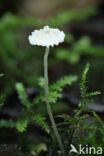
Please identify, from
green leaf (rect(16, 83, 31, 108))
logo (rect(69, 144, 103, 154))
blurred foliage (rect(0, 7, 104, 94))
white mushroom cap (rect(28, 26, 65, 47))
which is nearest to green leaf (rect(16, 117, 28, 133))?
green leaf (rect(16, 83, 31, 108))

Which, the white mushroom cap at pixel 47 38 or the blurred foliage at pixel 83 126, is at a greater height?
the white mushroom cap at pixel 47 38

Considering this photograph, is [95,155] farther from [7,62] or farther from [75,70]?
[75,70]

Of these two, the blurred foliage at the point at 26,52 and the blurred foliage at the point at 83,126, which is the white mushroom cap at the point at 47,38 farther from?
the blurred foliage at the point at 26,52

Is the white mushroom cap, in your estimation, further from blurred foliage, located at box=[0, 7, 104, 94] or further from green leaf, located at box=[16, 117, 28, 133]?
blurred foliage, located at box=[0, 7, 104, 94]

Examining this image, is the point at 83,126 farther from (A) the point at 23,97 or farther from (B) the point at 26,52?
(B) the point at 26,52

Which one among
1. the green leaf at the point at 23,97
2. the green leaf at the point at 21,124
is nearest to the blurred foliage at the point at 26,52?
the green leaf at the point at 23,97

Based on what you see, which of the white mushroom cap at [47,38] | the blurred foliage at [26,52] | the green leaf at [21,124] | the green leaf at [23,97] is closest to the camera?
the white mushroom cap at [47,38]

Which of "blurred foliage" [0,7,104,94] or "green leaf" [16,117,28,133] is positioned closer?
"green leaf" [16,117,28,133]

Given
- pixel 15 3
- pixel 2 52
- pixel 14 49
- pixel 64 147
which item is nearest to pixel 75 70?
pixel 14 49

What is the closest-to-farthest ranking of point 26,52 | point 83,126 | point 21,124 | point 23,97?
point 83,126, point 21,124, point 23,97, point 26,52

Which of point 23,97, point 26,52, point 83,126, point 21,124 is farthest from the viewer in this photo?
point 26,52

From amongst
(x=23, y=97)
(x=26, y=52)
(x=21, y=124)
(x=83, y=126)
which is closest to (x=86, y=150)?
(x=83, y=126)
